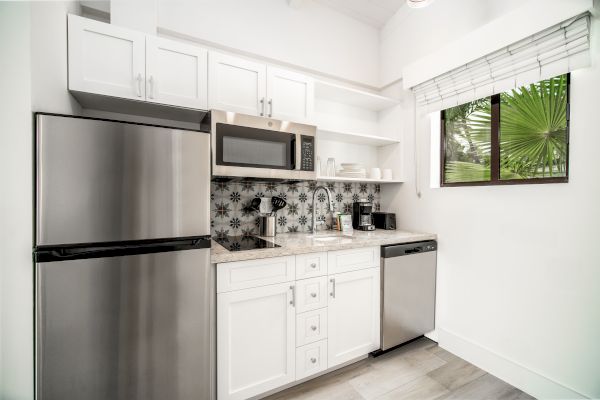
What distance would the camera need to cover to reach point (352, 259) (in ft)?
6.07

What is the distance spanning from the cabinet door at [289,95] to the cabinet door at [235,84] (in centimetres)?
6

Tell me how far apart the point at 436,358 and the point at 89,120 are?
107 inches

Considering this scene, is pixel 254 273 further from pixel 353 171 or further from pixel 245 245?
pixel 353 171

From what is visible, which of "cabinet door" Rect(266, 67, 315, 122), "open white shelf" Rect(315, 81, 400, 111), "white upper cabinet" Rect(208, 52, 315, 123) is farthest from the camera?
"open white shelf" Rect(315, 81, 400, 111)

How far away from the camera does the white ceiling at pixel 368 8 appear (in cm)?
249

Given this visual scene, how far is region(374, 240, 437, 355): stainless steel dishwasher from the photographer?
6.48 ft

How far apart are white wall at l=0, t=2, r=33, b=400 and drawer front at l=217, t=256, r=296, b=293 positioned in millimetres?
771

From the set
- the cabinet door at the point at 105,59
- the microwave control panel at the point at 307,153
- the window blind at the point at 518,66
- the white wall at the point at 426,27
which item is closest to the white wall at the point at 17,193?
the cabinet door at the point at 105,59

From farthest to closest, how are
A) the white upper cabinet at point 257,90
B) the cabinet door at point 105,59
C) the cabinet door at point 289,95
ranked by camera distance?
the cabinet door at point 289,95 < the white upper cabinet at point 257,90 < the cabinet door at point 105,59

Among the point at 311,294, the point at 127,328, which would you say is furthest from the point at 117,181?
the point at 311,294

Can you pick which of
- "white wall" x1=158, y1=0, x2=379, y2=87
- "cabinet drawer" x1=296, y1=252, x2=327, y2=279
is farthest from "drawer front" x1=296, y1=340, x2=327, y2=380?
"white wall" x1=158, y1=0, x2=379, y2=87

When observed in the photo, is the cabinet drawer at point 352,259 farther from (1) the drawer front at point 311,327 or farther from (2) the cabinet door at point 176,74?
(2) the cabinet door at point 176,74

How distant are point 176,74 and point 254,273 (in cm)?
134

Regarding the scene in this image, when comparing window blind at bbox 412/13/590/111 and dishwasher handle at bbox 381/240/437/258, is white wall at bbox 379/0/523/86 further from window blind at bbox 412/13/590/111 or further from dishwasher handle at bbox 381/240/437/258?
dishwasher handle at bbox 381/240/437/258
